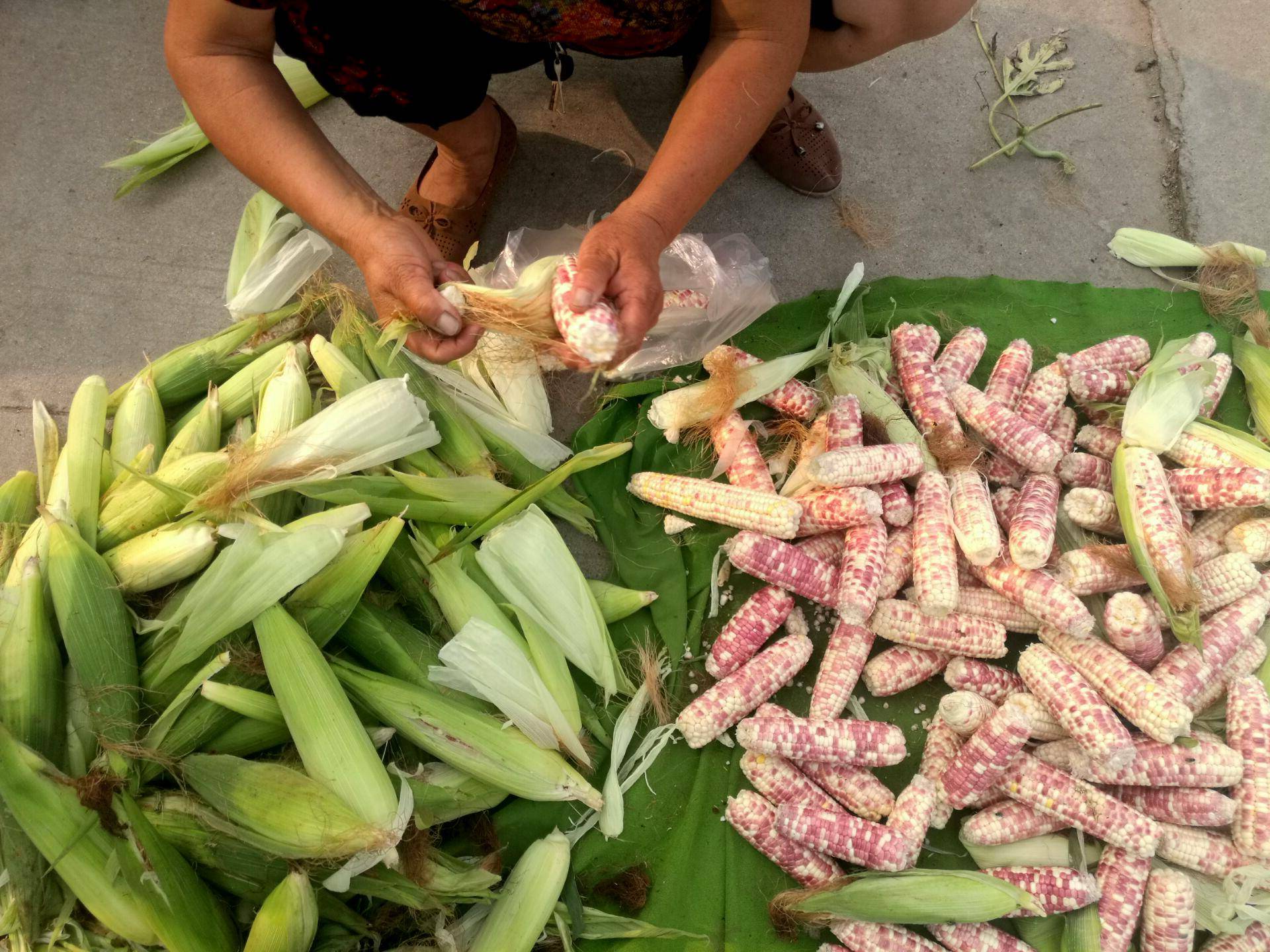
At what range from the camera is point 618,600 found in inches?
86.6

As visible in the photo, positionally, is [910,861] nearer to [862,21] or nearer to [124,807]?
[124,807]

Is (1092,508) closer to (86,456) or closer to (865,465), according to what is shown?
(865,465)

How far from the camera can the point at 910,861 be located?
185 cm

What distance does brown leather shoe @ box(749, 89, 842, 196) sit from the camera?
2.73 metres

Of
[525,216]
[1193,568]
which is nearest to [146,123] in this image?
[525,216]

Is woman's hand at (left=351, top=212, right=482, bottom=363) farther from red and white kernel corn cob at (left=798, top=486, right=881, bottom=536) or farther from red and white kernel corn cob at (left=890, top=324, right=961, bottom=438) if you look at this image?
red and white kernel corn cob at (left=890, top=324, right=961, bottom=438)

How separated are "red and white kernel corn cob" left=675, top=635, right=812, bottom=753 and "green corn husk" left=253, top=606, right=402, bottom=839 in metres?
0.74

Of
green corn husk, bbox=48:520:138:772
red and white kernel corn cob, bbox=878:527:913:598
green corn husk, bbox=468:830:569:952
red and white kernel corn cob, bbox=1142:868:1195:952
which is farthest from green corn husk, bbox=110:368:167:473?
red and white kernel corn cob, bbox=1142:868:1195:952

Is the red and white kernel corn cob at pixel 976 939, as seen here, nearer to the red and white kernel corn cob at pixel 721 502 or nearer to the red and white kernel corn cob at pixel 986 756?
the red and white kernel corn cob at pixel 986 756

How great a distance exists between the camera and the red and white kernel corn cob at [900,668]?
2086mm

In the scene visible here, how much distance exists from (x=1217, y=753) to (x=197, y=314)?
317 centimetres

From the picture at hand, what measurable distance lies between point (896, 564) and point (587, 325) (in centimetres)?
108

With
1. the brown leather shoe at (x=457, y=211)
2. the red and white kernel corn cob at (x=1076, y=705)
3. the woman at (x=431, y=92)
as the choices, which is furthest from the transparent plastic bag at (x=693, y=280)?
the red and white kernel corn cob at (x=1076, y=705)

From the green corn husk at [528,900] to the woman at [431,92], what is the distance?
118 cm
